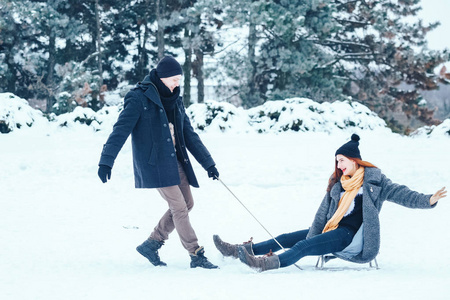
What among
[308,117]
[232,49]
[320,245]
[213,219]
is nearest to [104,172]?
[320,245]

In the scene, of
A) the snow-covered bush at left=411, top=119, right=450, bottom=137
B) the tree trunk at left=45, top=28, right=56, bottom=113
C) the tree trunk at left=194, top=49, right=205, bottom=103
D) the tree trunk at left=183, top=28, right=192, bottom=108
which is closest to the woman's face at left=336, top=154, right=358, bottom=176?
the snow-covered bush at left=411, top=119, right=450, bottom=137

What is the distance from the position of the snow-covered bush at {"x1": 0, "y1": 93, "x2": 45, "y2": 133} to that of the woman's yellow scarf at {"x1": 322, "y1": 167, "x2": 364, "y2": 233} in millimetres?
9976

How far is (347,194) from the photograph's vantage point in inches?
163

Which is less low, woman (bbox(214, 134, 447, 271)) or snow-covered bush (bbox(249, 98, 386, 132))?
snow-covered bush (bbox(249, 98, 386, 132))

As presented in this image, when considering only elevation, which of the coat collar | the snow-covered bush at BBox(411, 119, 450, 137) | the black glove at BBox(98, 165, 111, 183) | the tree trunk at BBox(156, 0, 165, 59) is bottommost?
the black glove at BBox(98, 165, 111, 183)

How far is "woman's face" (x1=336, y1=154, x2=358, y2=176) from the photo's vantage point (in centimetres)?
418

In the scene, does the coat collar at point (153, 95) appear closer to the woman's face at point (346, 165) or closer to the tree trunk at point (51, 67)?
the woman's face at point (346, 165)

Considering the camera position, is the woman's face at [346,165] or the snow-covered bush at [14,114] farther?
the snow-covered bush at [14,114]

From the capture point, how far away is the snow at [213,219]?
357 centimetres

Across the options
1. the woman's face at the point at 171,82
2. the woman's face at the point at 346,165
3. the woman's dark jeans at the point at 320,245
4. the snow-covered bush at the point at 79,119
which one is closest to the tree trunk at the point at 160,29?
the snow-covered bush at the point at 79,119

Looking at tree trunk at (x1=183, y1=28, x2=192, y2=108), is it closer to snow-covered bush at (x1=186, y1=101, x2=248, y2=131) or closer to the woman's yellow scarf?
snow-covered bush at (x1=186, y1=101, x2=248, y2=131)

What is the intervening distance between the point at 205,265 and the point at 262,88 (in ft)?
48.1

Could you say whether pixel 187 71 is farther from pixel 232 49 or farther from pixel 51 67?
pixel 51 67

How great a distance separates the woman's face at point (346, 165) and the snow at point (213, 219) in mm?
710
